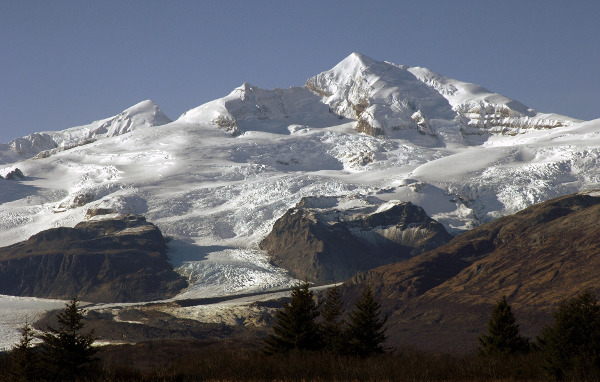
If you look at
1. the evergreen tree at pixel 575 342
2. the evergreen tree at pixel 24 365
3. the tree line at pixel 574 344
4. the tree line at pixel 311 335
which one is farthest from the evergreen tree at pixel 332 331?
the evergreen tree at pixel 24 365

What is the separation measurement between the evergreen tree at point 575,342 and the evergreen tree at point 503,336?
432 inches

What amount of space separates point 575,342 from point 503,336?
608 inches

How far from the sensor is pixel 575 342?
197 feet

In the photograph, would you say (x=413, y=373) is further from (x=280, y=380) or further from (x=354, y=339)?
(x=354, y=339)

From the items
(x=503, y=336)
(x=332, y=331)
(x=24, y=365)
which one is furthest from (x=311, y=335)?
(x=24, y=365)

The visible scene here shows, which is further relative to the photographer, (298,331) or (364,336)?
(364,336)

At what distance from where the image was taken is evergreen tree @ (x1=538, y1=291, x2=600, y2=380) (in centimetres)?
5616

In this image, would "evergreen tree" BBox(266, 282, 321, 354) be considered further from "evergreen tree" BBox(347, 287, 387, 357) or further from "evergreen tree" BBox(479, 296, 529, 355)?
"evergreen tree" BBox(479, 296, 529, 355)

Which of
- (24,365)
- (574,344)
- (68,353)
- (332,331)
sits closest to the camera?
(24,365)

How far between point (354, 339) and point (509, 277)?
5295 inches

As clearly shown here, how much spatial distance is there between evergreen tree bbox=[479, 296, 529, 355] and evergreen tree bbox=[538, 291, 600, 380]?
11.0 metres

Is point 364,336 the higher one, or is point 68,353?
point 68,353

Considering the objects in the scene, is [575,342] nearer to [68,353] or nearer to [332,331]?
[332,331]

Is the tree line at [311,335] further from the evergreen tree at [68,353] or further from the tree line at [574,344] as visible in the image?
the evergreen tree at [68,353]
